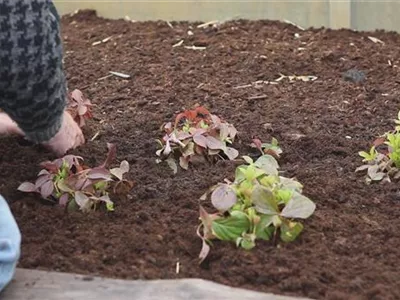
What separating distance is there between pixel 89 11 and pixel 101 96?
1.26 metres

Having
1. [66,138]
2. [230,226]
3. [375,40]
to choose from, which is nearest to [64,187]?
[66,138]

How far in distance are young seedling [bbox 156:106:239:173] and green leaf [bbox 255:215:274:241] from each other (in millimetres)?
491

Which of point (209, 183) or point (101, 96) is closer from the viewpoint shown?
point (209, 183)

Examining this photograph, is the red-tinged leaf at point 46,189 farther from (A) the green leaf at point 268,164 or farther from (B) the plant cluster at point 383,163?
(B) the plant cluster at point 383,163

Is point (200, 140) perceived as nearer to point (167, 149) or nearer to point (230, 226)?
point (167, 149)

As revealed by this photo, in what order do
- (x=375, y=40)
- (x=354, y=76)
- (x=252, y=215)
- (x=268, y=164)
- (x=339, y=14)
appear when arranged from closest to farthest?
(x=252, y=215) < (x=268, y=164) < (x=354, y=76) < (x=375, y=40) < (x=339, y=14)

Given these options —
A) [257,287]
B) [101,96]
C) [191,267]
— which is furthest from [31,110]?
[101,96]

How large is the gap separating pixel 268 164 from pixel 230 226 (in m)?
0.34

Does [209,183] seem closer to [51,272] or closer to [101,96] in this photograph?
[51,272]

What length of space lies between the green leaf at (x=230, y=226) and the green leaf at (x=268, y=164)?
0.22m

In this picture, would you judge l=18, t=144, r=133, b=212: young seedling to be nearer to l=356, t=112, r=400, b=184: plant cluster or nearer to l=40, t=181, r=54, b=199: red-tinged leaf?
l=40, t=181, r=54, b=199: red-tinged leaf

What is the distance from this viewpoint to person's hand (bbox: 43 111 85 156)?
2379mm

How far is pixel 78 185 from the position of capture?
210 cm

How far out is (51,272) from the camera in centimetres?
184
